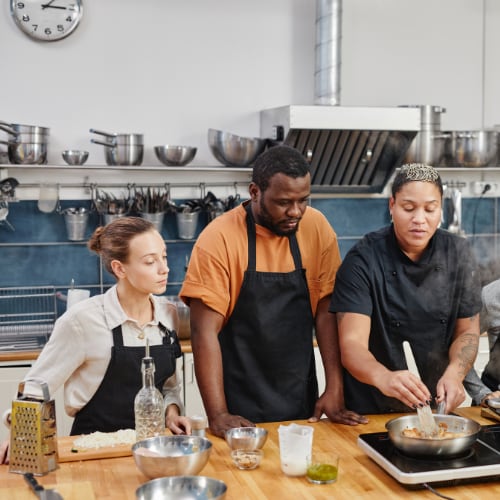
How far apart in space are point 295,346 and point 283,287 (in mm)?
234

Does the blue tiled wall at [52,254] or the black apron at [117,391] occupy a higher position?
the blue tiled wall at [52,254]

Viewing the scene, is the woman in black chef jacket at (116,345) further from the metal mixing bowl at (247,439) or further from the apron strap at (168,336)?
the metal mixing bowl at (247,439)

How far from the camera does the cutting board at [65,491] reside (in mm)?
1983

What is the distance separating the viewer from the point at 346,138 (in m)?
4.82

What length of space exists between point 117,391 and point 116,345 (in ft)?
0.52

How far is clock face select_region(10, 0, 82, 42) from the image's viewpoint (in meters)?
4.54

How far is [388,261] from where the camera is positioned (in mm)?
2742

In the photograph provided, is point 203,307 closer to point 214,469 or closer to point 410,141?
point 214,469

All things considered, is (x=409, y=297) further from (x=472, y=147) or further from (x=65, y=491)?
(x=472, y=147)

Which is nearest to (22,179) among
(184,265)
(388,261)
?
(184,265)

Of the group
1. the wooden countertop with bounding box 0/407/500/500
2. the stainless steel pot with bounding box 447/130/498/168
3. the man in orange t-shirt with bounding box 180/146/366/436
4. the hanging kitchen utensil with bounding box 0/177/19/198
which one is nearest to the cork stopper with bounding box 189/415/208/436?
the wooden countertop with bounding box 0/407/500/500

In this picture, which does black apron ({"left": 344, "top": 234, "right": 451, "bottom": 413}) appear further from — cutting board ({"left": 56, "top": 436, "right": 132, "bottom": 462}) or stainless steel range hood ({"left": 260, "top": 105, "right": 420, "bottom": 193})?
stainless steel range hood ({"left": 260, "top": 105, "right": 420, "bottom": 193})

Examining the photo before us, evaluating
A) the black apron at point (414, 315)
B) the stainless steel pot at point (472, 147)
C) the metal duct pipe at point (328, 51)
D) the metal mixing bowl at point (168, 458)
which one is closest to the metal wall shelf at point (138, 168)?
the metal duct pipe at point (328, 51)

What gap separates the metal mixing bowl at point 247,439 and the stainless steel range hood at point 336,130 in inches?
101
